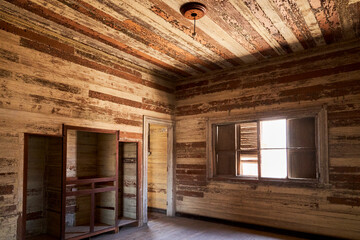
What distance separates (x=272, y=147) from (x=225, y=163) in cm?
101

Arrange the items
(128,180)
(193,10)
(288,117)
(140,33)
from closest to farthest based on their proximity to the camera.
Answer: (193,10), (140,33), (288,117), (128,180)

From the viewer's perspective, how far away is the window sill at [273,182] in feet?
14.5

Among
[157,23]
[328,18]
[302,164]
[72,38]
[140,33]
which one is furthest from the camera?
[302,164]

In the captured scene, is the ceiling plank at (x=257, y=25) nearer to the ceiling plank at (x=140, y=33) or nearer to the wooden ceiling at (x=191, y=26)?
the wooden ceiling at (x=191, y=26)

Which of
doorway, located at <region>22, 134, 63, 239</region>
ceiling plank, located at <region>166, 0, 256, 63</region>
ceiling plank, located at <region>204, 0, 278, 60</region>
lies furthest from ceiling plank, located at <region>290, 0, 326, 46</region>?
doorway, located at <region>22, 134, 63, 239</region>

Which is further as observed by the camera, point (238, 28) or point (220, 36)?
point (220, 36)

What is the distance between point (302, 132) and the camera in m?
4.64

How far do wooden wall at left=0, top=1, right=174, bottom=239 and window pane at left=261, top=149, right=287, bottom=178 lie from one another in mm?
2427

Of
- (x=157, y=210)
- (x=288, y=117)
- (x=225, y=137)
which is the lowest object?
(x=157, y=210)

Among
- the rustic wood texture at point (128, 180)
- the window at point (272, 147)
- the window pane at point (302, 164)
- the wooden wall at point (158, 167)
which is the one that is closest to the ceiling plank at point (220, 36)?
the window at point (272, 147)

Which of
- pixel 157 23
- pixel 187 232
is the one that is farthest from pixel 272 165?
pixel 157 23

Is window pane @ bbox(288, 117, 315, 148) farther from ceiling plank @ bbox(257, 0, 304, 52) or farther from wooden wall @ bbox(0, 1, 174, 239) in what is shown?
wooden wall @ bbox(0, 1, 174, 239)

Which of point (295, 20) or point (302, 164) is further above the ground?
point (295, 20)

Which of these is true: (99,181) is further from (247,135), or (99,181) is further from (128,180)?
(247,135)
